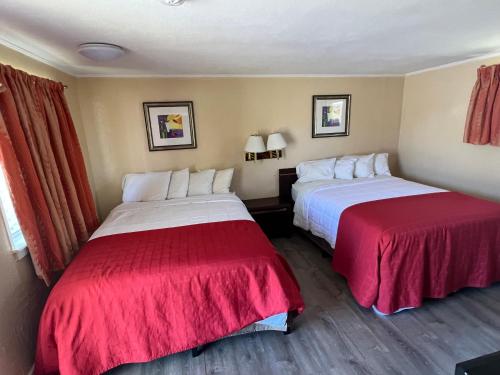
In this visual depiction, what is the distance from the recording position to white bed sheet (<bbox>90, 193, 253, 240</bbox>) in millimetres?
2338

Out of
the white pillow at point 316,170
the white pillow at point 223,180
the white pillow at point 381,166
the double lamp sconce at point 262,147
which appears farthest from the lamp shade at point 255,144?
the white pillow at point 381,166

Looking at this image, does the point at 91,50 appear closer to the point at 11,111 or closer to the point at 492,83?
the point at 11,111

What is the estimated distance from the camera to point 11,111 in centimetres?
162

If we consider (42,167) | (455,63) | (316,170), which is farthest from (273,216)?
(455,63)

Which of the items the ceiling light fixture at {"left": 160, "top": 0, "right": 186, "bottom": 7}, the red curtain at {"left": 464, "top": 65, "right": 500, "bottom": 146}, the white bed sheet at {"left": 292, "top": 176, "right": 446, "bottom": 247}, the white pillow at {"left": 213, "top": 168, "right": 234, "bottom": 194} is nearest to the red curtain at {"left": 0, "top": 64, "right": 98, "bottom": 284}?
the ceiling light fixture at {"left": 160, "top": 0, "right": 186, "bottom": 7}

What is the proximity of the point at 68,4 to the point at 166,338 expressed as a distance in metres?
1.91

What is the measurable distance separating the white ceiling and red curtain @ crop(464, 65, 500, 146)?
0.26 m

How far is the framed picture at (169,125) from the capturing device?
3.22 meters

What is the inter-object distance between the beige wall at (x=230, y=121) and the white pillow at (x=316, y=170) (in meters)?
0.19

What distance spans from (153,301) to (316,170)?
2678 millimetres

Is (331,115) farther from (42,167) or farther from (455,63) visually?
(42,167)

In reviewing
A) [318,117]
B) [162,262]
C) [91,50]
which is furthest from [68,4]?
[318,117]

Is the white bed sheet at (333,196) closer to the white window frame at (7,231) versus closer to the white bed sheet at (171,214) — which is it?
the white bed sheet at (171,214)

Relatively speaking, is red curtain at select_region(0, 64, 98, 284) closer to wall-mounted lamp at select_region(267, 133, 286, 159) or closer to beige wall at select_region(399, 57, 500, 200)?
wall-mounted lamp at select_region(267, 133, 286, 159)
